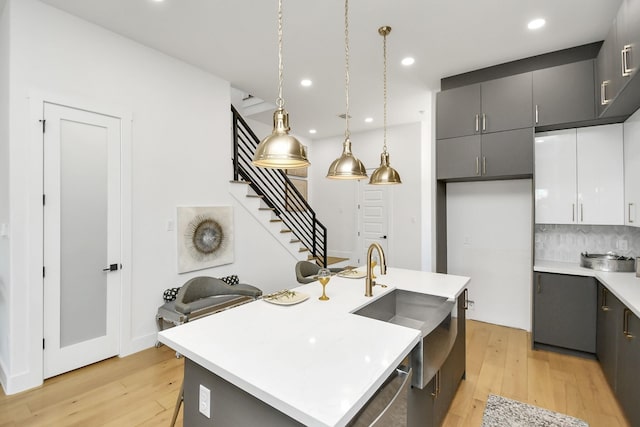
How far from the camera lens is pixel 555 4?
2613 millimetres

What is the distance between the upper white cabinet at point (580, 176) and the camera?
3.11 metres

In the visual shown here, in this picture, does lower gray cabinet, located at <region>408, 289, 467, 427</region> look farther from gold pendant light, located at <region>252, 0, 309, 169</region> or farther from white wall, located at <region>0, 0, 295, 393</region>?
white wall, located at <region>0, 0, 295, 393</region>

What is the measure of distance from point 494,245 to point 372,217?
3.10 meters

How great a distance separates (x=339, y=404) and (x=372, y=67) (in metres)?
3.75

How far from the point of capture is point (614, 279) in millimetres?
2719

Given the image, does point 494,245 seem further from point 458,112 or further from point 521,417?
point 521,417

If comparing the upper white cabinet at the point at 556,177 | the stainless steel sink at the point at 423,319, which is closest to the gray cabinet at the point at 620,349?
the upper white cabinet at the point at 556,177

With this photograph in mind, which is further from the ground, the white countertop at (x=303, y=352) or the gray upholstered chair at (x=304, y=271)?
the white countertop at (x=303, y=352)

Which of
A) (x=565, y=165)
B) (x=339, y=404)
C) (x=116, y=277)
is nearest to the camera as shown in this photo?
(x=339, y=404)

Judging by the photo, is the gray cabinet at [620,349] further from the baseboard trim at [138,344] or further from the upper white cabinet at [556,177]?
the baseboard trim at [138,344]

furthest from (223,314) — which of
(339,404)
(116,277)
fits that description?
(116,277)

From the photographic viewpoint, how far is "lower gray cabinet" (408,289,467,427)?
5.34 ft

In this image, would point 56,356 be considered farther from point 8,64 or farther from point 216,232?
point 8,64

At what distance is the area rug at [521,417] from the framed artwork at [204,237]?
318 centimetres
